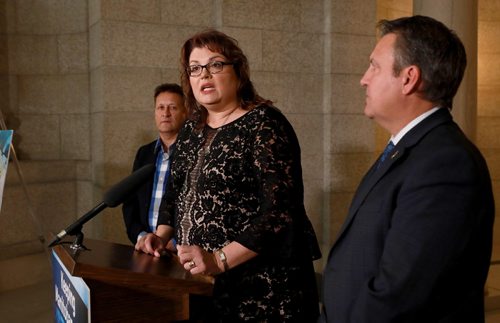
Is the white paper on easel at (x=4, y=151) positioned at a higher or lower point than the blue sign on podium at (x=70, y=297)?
higher

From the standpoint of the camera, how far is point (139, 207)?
2.90 meters

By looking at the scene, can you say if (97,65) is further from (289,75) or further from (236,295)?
(236,295)

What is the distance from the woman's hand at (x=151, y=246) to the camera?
1624 millimetres

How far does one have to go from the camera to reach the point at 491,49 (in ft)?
19.2

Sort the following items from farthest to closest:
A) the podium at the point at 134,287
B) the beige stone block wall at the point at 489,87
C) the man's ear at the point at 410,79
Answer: the beige stone block wall at the point at 489,87, the podium at the point at 134,287, the man's ear at the point at 410,79

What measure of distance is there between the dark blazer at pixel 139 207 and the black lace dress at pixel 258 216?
3.73 feet

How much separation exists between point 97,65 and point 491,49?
4246 millimetres

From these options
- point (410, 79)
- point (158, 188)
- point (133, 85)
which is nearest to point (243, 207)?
point (410, 79)

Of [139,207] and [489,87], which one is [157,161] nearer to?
[139,207]

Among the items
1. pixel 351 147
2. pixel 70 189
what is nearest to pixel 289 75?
pixel 351 147

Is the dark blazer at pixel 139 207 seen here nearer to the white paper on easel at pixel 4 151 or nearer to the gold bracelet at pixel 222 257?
the white paper on easel at pixel 4 151

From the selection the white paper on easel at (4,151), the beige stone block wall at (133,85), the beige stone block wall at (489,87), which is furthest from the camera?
the beige stone block wall at (489,87)

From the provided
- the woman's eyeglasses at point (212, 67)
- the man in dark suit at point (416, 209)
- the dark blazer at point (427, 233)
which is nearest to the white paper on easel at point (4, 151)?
the woman's eyeglasses at point (212, 67)

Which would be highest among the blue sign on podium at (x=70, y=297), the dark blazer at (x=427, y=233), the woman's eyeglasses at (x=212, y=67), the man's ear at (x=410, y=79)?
the woman's eyeglasses at (x=212, y=67)
